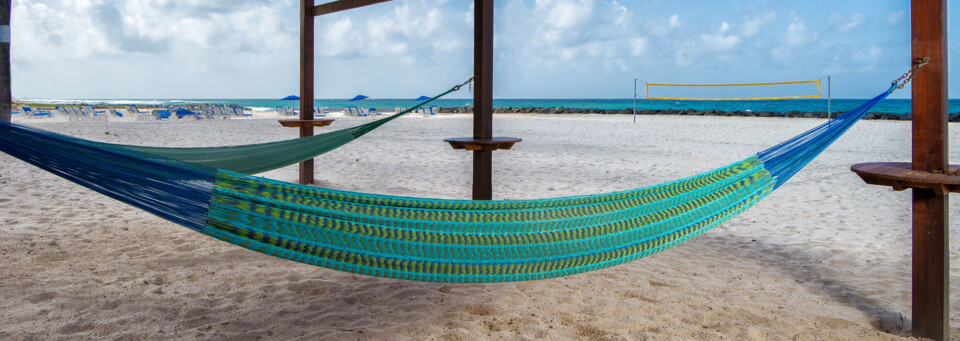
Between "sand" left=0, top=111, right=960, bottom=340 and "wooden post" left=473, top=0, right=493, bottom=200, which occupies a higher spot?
"wooden post" left=473, top=0, right=493, bottom=200

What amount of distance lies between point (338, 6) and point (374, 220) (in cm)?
262

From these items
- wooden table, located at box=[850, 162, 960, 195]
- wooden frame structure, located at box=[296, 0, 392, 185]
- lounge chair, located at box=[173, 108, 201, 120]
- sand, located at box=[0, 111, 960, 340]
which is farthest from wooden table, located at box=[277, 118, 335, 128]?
lounge chair, located at box=[173, 108, 201, 120]

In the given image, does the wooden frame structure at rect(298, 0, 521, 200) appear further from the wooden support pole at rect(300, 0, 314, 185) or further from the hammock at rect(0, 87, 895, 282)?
the wooden support pole at rect(300, 0, 314, 185)

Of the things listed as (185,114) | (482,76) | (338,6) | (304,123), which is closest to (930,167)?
(482,76)

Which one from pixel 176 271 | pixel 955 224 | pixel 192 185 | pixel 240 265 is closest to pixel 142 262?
pixel 176 271

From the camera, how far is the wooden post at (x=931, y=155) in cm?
156

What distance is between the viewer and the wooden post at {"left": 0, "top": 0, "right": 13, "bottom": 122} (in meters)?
2.10

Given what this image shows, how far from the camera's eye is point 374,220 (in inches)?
54.9

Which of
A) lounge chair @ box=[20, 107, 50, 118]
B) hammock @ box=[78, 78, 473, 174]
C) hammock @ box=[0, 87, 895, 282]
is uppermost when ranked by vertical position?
lounge chair @ box=[20, 107, 50, 118]

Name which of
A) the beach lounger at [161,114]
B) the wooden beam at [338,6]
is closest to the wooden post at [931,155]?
the wooden beam at [338,6]

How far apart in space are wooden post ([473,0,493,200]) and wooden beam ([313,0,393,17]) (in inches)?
39.8

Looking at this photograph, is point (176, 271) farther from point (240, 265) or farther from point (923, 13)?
point (923, 13)

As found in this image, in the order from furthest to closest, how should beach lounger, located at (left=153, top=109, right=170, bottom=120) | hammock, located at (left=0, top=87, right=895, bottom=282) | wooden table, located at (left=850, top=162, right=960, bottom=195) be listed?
beach lounger, located at (left=153, top=109, right=170, bottom=120) < wooden table, located at (left=850, top=162, right=960, bottom=195) < hammock, located at (left=0, top=87, right=895, bottom=282)

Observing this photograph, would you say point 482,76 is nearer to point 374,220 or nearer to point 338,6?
point 374,220
